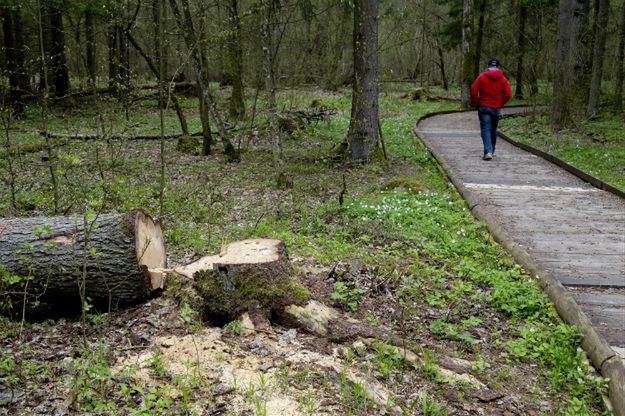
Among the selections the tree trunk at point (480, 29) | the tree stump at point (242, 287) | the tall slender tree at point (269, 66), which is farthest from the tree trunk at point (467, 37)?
the tree stump at point (242, 287)

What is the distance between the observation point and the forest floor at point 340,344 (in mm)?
3977

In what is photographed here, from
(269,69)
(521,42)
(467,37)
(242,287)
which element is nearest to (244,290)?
(242,287)

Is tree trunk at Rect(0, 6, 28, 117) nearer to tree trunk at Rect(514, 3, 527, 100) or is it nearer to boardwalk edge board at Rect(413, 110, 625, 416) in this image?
boardwalk edge board at Rect(413, 110, 625, 416)

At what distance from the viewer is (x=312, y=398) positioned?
3971mm

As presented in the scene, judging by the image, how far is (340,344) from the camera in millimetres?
4934

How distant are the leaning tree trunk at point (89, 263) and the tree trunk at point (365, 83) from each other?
8977 mm

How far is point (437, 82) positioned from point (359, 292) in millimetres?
43488

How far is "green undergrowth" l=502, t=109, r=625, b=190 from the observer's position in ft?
43.8

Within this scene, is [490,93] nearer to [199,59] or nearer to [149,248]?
[199,59]

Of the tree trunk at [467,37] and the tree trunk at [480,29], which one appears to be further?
the tree trunk at [480,29]

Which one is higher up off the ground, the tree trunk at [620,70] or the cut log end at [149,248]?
the tree trunk at [620,70]

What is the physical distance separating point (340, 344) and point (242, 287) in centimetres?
110

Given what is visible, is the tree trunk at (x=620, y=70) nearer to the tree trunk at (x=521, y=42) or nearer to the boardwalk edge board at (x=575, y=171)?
the tree trunk at (x=521, y=42)

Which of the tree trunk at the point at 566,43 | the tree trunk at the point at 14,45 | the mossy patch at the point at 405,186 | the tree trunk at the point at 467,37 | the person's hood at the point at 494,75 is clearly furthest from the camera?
the tree trunk at the point at 467,37
